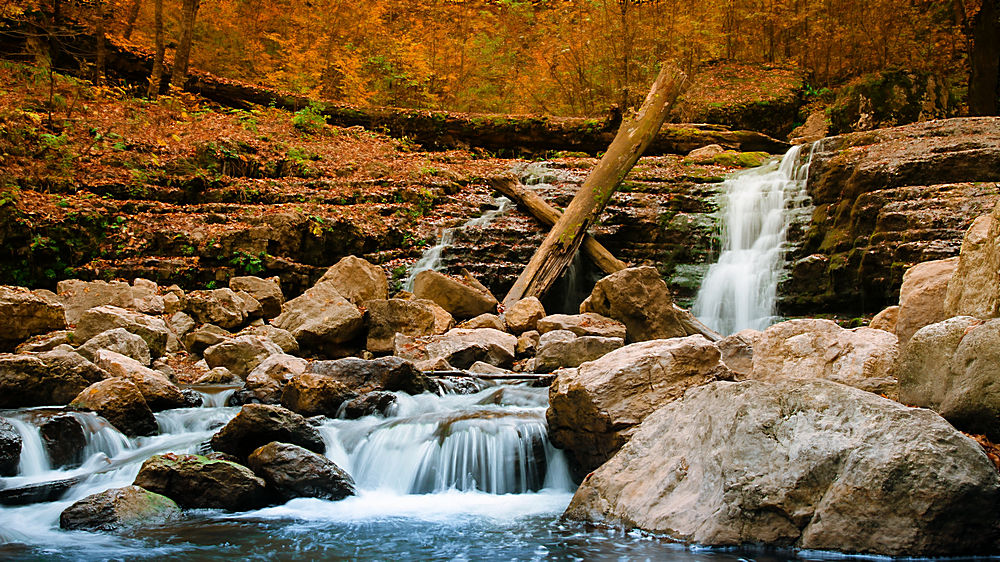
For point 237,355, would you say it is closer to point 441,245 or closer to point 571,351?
point 571,351

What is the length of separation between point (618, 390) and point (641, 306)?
13.5 ft

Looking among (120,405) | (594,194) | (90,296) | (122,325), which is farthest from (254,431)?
(594,194)

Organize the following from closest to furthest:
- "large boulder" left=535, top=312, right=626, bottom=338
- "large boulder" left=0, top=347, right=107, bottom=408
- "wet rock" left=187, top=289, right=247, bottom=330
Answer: "large boulder" left=0, top=347, right=107, bottom=408 < "large boulder" left=535, top=312, right=626, bottom=338 < "wet rock" left=187, top=289, right=247, bottom=330

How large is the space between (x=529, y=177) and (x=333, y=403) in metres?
9.46

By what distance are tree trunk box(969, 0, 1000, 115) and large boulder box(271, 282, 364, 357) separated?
14898 millimetres

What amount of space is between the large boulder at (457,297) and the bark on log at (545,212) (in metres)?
2.41

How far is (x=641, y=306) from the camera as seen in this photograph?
27.6 ft

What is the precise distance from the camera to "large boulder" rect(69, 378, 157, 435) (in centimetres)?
522

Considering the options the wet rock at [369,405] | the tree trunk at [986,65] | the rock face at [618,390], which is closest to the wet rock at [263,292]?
the wet rock at [369,405]

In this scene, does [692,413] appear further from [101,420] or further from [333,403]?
[101,420]

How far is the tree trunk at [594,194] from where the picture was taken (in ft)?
34.8

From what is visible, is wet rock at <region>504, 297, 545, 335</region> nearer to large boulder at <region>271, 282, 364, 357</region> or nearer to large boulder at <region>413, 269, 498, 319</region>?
large boulder at <region>413, 269, 498, 319</region>

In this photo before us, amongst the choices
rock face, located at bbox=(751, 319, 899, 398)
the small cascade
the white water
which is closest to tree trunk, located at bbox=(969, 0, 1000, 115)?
the white water

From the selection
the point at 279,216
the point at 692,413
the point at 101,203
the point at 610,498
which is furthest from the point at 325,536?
the point at 101,203
